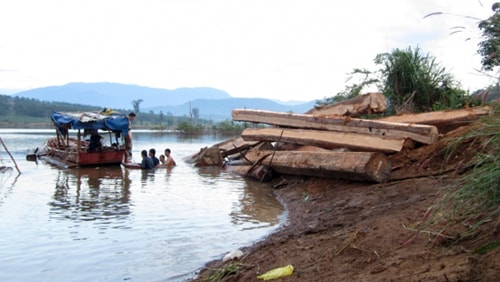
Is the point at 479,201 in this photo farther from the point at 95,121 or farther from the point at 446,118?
the point at 95,121

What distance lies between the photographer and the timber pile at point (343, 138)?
30.3ft

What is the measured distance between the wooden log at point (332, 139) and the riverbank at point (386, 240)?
Result: 0.44m

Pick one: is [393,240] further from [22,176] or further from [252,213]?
[22,176]

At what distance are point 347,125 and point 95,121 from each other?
42.4 ft

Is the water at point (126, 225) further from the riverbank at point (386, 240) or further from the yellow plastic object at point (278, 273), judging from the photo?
the yellow plastic object at point (278, 273)

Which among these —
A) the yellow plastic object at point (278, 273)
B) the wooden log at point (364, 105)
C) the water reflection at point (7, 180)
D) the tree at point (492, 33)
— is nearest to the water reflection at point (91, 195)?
the water reflection at point (7, 180)

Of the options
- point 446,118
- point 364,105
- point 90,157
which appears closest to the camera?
point 446,118

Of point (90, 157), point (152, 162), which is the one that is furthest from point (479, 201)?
point (90, 157)

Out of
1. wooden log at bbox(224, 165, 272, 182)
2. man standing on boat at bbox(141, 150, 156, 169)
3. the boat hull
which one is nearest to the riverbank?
wooden log at bbox(224, 165, 272, 182)

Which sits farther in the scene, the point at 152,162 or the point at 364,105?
the point at 152,162

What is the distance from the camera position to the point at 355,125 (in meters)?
10.6

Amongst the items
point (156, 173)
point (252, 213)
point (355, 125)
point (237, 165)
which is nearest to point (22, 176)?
point (156, 173)

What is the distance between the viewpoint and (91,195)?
42.7ft

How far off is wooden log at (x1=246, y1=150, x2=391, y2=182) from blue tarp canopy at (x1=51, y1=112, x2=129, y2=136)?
35.2ft
